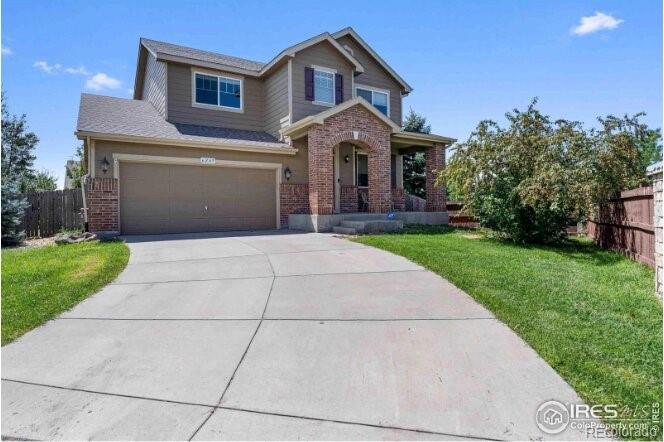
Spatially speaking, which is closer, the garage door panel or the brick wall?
the garage door panel

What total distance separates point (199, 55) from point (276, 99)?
3.75 metres

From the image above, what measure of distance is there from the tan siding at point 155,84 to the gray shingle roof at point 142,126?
0.34 meters

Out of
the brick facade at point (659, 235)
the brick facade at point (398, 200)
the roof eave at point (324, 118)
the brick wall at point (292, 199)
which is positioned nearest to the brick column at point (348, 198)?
the brick facade at point (398, 200)

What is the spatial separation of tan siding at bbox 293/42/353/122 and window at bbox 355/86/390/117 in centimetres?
124

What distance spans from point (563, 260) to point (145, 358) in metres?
8.02

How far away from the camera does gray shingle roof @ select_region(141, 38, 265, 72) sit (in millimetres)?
15601

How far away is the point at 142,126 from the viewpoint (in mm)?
13477

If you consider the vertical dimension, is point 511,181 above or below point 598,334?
above

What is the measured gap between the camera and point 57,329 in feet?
14.9

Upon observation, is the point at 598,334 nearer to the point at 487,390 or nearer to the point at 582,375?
the point at 582,375

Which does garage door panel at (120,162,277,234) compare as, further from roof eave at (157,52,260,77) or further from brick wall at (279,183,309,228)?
roof eave at (157,52,260,77)

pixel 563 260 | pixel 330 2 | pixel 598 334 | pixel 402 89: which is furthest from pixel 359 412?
pixel 402 89

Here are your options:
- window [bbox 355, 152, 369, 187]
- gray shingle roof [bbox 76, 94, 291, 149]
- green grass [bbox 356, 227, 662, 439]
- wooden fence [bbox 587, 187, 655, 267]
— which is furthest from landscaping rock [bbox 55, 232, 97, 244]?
wooden fence [bbox 587, 187, 655, 267]

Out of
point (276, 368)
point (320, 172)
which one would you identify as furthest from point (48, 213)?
point (276, 368)
